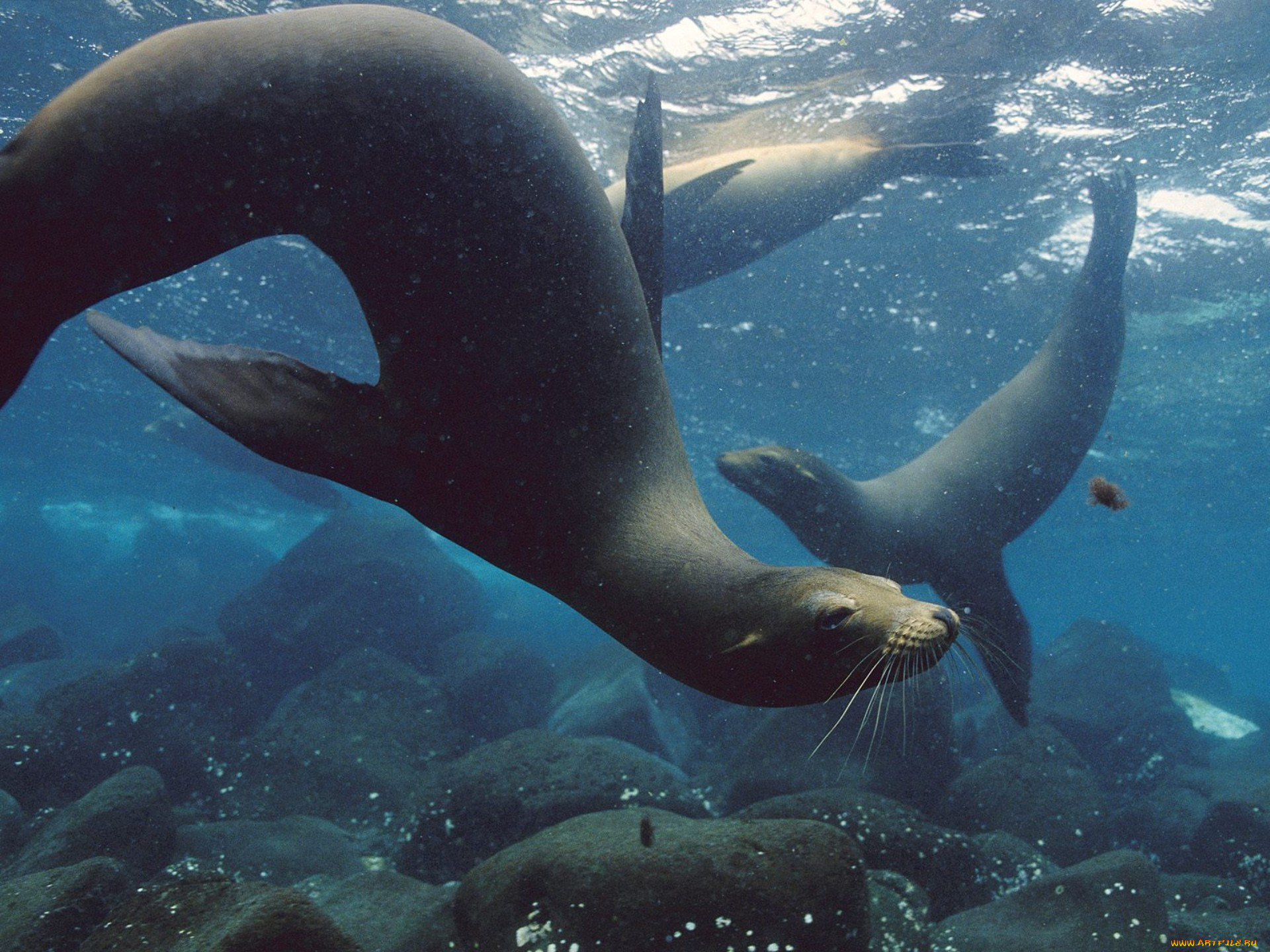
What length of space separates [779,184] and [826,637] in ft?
22.6

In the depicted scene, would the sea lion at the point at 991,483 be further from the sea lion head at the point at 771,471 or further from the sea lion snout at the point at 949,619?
the sea lion snout at the point at 949,619

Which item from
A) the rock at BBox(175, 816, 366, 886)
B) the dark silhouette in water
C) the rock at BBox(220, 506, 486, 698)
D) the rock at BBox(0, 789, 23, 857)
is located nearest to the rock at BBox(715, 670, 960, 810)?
the dark silhouette in water

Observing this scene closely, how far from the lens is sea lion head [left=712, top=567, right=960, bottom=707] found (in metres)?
1.59

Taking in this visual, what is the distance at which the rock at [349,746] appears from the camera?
24.8 feet

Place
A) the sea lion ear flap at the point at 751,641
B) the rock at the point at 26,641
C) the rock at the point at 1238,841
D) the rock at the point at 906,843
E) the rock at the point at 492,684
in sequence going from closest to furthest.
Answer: the sea lion ear flap at the point at 751,641 < the rock at the point at 906,843 < the rock at the point at 1238,841 < the rock at the point at 492,684 < the rock at the point at 26,641

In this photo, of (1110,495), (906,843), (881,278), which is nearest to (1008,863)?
(906,843)

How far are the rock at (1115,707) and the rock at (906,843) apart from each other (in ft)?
26.9

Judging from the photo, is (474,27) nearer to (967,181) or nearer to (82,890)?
(967,181)

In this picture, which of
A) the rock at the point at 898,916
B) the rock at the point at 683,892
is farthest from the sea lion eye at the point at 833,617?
the rock at the point at 898,916

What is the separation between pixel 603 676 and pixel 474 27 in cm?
993

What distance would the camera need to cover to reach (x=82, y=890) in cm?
330

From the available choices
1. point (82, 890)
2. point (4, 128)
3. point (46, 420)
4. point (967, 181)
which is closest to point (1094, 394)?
point (967, 181)

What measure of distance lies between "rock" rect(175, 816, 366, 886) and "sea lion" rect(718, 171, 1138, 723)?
13.8ft

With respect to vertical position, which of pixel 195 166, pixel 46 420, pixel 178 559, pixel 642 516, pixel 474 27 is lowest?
pixel 178 559
